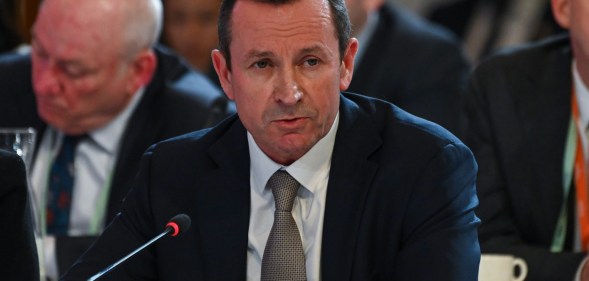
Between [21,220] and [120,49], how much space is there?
59.2 inches

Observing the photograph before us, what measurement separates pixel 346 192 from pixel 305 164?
106mm

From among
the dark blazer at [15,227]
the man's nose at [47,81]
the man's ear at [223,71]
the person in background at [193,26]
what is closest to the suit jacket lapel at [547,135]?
the man's ear at [223,71]

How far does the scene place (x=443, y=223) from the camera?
8.13 feet

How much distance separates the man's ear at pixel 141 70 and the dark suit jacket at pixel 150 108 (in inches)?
1.0

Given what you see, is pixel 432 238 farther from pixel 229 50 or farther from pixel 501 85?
pixel 501 85

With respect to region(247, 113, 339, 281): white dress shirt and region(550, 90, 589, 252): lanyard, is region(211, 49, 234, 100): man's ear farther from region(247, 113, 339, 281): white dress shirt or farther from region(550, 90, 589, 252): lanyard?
region(550, 90, 589, 252): lanyard

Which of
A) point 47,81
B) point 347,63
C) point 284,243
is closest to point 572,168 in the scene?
point 347,63

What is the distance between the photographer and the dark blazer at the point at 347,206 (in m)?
2.49

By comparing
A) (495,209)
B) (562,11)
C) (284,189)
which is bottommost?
(495,209)

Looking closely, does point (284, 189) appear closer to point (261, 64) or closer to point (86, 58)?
point (261, 64)

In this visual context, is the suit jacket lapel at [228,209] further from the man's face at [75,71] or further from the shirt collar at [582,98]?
the man's face at [75,71]

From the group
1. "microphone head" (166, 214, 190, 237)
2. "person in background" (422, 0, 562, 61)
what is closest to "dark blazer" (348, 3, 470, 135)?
"person in background" (422, 0, 562, 61)

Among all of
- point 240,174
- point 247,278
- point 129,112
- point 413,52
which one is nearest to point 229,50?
point 240,174

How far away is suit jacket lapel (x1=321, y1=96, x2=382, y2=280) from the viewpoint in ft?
8.36
